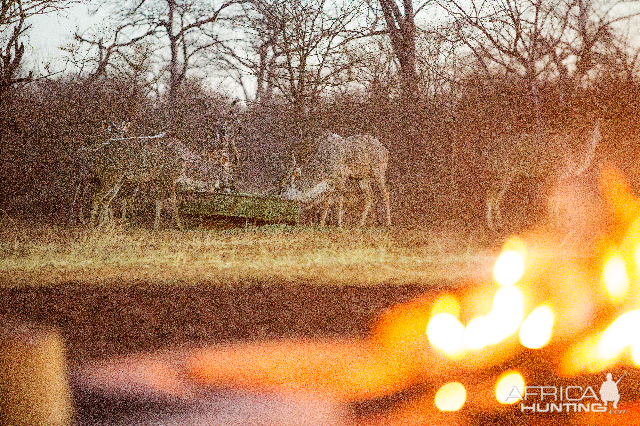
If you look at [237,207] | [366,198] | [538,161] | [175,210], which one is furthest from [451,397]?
[366,198]

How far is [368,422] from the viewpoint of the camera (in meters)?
1.77

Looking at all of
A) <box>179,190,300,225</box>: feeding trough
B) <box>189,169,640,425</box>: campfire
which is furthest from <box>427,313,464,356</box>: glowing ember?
<box>179,190,300,225</box>: feeding trough

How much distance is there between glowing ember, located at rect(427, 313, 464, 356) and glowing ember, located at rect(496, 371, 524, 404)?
182 millimetres

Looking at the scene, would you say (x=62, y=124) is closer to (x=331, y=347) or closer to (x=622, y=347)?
(x=331, y=347)

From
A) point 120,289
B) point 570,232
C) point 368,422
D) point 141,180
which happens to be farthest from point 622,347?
point 141,180

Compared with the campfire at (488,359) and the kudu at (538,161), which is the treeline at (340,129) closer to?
the kudu at (538,161)

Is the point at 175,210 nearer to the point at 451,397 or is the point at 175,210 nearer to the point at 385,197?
the point at 385,197

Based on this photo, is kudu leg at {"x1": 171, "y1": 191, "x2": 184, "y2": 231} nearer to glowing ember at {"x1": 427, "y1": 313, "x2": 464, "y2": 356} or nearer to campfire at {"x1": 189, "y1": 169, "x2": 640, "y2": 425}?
campfire at {"x1": 189, "y1": 169, "x2": 640, "y2": 425}

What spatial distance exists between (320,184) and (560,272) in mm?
3121

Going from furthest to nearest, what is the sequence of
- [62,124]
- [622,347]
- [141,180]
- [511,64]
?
[141,180] → [511,64] → [62,124] → [622,347]

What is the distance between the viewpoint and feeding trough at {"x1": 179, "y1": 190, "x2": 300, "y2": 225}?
4.62 meters

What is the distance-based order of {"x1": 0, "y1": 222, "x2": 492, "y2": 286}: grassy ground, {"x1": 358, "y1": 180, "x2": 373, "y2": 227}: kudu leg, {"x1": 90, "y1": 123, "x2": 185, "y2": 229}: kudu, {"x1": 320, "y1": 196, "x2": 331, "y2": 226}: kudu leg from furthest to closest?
{"x1": 320, "y1": 196, "x2": 331, "y2": 226}: kudu leg → {"x1": 358, "y1": 180, "x2": 373, "y2": 227}: kudu leg → {"x1": 90, "y1": 123, "x2": 185, "y2": 229}: kudu → {"x1": 0, "y1": 222, "x2": 492, "y2": 286}: grassy ground

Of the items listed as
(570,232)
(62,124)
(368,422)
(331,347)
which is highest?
(62,124)

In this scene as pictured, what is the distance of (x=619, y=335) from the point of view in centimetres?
211
